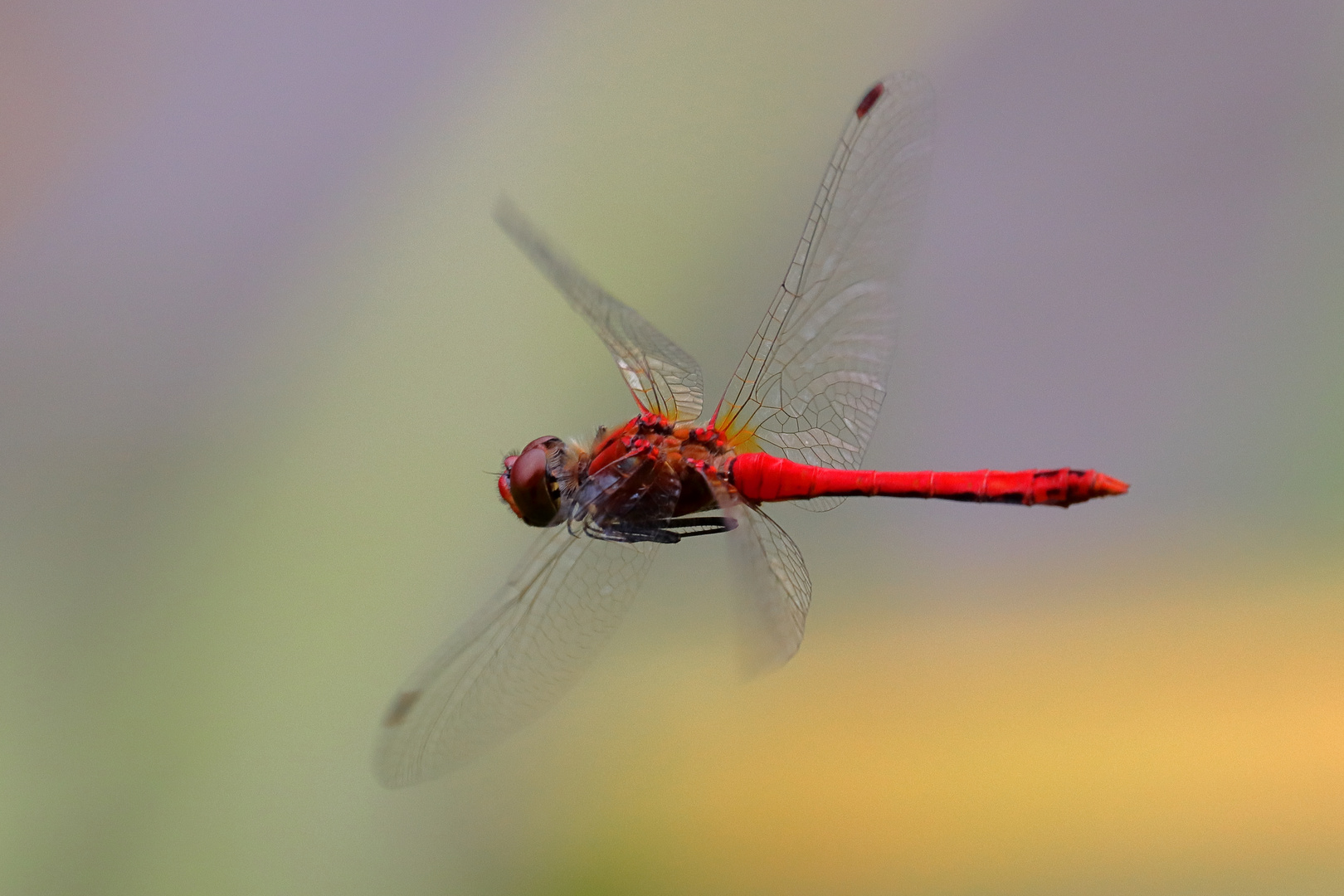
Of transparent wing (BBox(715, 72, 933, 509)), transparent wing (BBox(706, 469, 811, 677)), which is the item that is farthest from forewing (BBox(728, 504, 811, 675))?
transparent wing (BBox(715, 72, 933, 509))

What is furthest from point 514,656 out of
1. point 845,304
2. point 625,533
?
point 845,304

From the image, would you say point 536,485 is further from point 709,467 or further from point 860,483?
point 860,483

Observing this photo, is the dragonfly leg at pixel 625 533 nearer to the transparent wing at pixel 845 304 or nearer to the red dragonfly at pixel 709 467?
the red dragonfly at pixel 709 467

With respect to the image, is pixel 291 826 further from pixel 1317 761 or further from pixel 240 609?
pixel 1317 761

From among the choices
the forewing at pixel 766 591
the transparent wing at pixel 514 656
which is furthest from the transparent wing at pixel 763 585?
the transparent wing at pixel 514 656

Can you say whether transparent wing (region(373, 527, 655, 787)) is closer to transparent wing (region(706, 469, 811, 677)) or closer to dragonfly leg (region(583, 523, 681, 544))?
dragonfly leg (region(583, 523, 681, 544))
